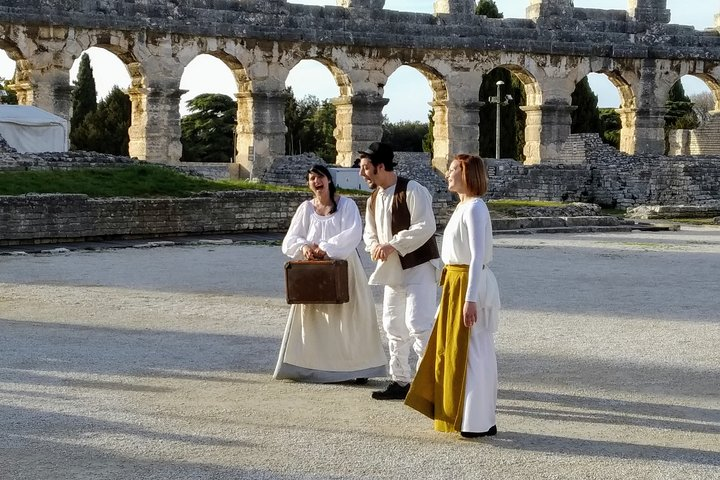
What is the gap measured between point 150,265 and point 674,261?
7.29 m

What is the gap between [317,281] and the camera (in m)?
7.86

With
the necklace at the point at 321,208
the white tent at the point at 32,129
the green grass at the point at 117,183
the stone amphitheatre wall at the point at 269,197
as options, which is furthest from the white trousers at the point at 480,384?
the white tent at the point at 32,129

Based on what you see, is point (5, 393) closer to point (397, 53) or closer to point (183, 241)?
point (183, 241)

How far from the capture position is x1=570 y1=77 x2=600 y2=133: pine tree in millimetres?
49406

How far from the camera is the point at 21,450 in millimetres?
6098

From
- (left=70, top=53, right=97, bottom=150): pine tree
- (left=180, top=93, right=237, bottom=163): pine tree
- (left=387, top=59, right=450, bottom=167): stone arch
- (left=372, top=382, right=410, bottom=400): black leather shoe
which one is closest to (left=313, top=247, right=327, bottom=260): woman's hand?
(left=372, top=382, right=410, bottom=400): black leather shoe

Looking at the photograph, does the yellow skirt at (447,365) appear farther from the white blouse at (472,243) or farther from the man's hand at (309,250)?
the man's hand at (309,250)

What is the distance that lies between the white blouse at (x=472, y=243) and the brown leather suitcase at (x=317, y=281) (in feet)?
4.08

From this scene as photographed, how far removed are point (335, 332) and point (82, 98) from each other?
45.5 meters

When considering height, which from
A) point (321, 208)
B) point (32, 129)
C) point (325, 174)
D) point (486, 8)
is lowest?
point (321, 208)

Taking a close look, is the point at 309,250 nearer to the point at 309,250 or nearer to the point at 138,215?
the point at 309,250

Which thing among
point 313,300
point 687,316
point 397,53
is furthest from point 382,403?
point 397,53

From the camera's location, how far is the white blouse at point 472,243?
21.3 feet

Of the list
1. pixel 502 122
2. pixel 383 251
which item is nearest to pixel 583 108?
pixel 502 122
